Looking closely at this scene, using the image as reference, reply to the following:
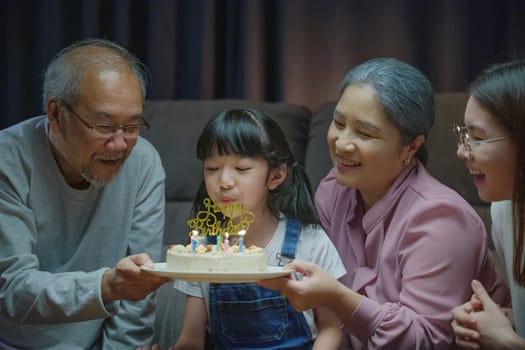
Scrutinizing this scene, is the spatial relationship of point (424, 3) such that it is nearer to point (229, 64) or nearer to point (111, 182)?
point (229, 64)

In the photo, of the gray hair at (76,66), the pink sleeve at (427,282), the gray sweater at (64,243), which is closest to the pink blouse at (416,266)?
the pink sleeve at (427,282)

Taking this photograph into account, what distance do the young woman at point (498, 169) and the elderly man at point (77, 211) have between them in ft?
2.65

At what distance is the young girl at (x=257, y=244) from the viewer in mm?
2088

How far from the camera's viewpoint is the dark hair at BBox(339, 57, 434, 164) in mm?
2074

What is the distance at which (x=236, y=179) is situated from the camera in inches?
82.6

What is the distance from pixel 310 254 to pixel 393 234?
0.24 meters

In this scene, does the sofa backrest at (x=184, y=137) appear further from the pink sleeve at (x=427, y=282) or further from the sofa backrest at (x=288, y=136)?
the pink sleeve at (x=427, y=282)

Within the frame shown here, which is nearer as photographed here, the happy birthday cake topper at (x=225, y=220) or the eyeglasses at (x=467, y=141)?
the eyeglasses at (x=467, y=141)

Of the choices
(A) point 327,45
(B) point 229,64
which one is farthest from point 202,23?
(A) point 327,45

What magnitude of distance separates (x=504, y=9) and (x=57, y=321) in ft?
7.31

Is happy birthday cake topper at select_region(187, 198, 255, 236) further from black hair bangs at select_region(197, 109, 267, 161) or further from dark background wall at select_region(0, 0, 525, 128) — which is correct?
dark background wall at select_region(0, 0, 525, 128)

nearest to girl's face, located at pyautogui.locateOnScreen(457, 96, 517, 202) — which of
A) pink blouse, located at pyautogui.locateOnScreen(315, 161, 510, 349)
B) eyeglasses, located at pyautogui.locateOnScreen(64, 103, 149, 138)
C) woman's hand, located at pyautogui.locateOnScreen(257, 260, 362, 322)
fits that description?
pink blouse, located at pyautogui.locateOnScreen(315, 161, 510, 349)

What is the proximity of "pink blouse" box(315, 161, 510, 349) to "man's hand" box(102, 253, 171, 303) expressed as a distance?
1.67ft

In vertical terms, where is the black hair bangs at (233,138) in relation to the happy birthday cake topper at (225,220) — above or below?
above
